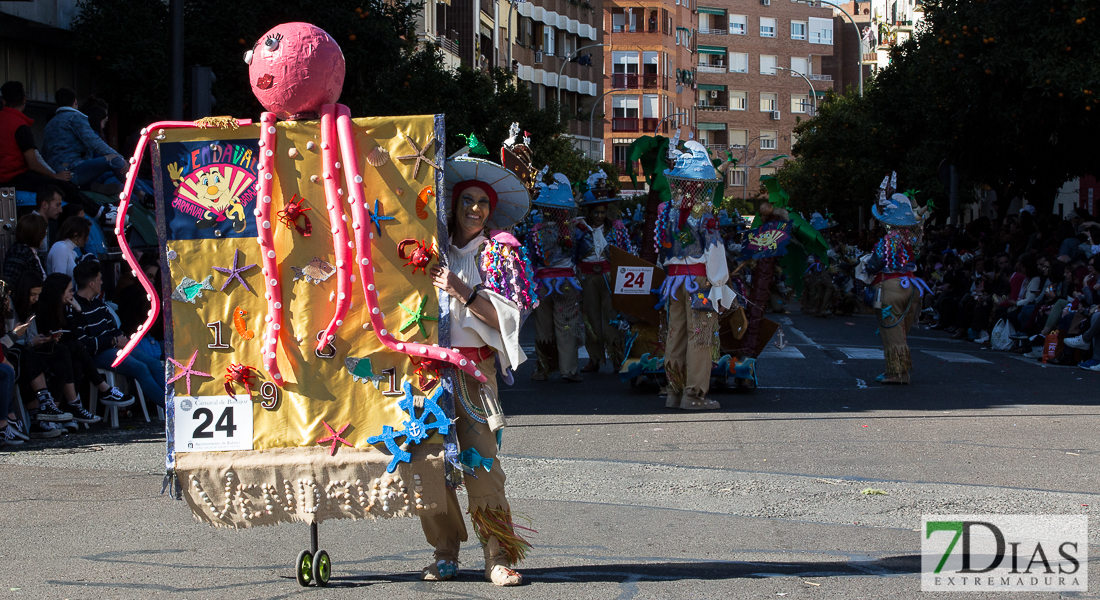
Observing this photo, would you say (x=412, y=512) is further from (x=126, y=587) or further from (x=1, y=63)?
(x=1, y=63)

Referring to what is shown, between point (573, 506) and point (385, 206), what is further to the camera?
point (573, 506)

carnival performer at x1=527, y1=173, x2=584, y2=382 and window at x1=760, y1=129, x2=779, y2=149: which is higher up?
window at x1=760, y1=129, x2=779, y2=149

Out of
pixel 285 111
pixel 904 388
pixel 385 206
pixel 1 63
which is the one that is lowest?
pixel 904 388

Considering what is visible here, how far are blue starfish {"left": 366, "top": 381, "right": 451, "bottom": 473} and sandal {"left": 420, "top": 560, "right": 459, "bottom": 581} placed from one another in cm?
65

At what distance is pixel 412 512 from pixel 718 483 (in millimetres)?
3234

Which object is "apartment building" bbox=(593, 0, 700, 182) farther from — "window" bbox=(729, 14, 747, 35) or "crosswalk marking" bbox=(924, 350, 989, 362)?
"crosswalk marking" bbox=(924, 350, 989, 362)

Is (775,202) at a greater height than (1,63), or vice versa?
(1,63)

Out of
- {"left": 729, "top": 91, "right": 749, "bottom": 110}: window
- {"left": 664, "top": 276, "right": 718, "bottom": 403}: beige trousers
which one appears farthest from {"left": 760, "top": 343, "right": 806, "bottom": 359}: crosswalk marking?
{"left": 729, "top": 91, "right": 749, "bottom": 110}: window

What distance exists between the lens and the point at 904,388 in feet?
43.8

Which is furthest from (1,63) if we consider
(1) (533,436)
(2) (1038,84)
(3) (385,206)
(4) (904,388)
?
(2) (1038,84)

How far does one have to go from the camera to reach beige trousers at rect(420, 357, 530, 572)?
17.5ft

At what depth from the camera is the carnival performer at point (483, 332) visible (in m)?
5.30

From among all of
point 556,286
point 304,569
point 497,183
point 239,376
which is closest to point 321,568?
point 304,569

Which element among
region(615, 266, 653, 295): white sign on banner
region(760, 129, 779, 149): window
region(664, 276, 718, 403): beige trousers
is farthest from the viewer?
region(760, 129, 779, 149): window
